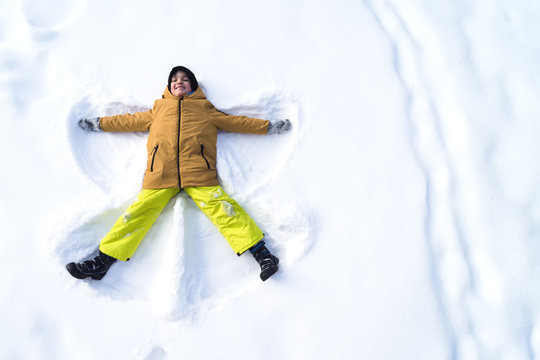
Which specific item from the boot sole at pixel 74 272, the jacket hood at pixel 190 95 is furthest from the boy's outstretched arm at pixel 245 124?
the boot sole at pixel 74 272

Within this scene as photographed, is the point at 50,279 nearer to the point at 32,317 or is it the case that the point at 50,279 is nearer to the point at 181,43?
the point at 32,317

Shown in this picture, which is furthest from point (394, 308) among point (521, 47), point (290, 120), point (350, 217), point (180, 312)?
point (521, 47)

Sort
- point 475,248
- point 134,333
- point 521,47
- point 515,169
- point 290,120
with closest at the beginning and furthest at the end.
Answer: point 134,333 → point 475,248 → point 515,169 → point 290,120 → point 521,47

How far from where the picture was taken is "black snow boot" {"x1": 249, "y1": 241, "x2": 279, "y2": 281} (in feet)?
5.61

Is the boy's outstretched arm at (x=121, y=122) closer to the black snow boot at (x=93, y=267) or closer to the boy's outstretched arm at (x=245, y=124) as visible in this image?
the boy's outstretched arm at (x=245, y=124)

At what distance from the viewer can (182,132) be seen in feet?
6.36

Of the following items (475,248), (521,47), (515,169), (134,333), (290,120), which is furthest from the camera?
(521,47)

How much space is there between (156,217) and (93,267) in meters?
0.42

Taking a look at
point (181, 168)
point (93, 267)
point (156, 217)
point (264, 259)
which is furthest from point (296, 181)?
point (93, 267)

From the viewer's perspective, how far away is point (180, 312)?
5.51 feet

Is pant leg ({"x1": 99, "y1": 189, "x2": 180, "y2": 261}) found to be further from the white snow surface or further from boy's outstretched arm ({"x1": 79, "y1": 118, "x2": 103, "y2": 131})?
boy's outstretched arm ({"x1": 79, "y1": 118, "x2": 103, "y2": 131})

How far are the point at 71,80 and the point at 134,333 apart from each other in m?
1.71

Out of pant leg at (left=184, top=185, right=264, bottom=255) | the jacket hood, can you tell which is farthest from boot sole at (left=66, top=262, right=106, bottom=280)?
the jacket hood

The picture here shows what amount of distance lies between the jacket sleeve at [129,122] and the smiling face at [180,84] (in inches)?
7.0
